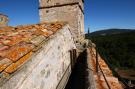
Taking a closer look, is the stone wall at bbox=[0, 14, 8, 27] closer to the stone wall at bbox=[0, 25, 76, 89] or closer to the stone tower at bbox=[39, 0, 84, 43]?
the stone tower at bbox=[39, 0, 84, 43]

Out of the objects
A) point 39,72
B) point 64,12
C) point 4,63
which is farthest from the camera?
point 64,12

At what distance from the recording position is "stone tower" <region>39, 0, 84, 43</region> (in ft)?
31.5

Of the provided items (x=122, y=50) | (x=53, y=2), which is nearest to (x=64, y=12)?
(x=53, y=2)

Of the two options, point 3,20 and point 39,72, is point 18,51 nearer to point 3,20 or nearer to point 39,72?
point 39,72

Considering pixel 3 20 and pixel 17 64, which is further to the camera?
pixel 3 20

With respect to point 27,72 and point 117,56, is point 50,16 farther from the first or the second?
point 117,56

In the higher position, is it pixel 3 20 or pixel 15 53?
pixel 3 20

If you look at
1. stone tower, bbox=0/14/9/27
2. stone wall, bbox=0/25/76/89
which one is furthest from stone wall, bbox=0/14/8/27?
stone wall, bbox=0/25/76/89

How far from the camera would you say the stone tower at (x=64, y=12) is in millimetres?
9594

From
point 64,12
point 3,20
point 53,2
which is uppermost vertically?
point 53,2

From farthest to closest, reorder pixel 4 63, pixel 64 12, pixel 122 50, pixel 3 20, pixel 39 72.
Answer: pixel 122 50 < pixel 3 20 < pixel 64 12 < pixel 39 72 < pixel 4 63

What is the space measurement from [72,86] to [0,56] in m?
3.54

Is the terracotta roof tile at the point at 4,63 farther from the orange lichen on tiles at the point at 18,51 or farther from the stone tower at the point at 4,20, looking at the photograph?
the stone tower at the point at 4,20

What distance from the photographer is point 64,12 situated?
32.2 ft
